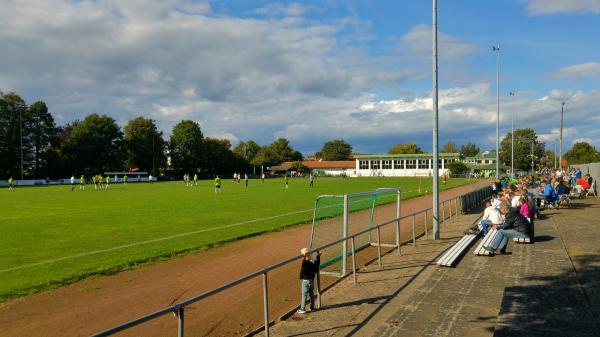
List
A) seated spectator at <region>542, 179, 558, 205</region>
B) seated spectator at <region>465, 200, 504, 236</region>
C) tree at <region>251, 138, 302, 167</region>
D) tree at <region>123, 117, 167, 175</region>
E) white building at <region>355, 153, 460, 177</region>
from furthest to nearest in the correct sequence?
tree at <region>251, 138, 302, 167</region> → white building at <region>355, 153, 460, 177</region> → tree at <region>123, 117, 167, 175</region> → seated spectator at <region>542, 179, 558, 205</region> → seated spectator at <region>465, 200, 504, 236</region>

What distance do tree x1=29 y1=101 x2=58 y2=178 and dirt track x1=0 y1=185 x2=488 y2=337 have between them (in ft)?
248

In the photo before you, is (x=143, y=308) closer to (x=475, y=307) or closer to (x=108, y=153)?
(x=475, y=307)

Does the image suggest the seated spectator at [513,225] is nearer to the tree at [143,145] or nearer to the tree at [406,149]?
the tree at [143,145]

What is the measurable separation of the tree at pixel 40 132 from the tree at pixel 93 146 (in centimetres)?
278

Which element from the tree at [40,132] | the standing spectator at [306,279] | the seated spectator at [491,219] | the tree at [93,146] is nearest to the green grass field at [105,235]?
the standing spectator at [306,279]

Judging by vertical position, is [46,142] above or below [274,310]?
above

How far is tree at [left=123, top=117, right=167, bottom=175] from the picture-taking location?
300 feet

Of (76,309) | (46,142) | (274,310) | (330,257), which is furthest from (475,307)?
(46,142)

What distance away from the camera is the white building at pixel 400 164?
101750 millimetres

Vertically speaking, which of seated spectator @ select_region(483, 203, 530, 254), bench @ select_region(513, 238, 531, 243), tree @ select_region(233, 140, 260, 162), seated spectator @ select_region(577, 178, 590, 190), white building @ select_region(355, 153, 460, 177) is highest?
tree @ select_region(233, 140, 260, 162)

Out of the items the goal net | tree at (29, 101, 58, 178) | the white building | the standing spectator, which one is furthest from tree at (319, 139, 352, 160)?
the standing spectator

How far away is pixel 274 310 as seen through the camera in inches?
295

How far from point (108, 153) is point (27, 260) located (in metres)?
80.1

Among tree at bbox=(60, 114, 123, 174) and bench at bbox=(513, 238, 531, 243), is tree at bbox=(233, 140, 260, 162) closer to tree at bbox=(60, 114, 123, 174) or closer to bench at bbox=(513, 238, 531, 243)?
tree at bbox=(60, 114, 123, 174)
